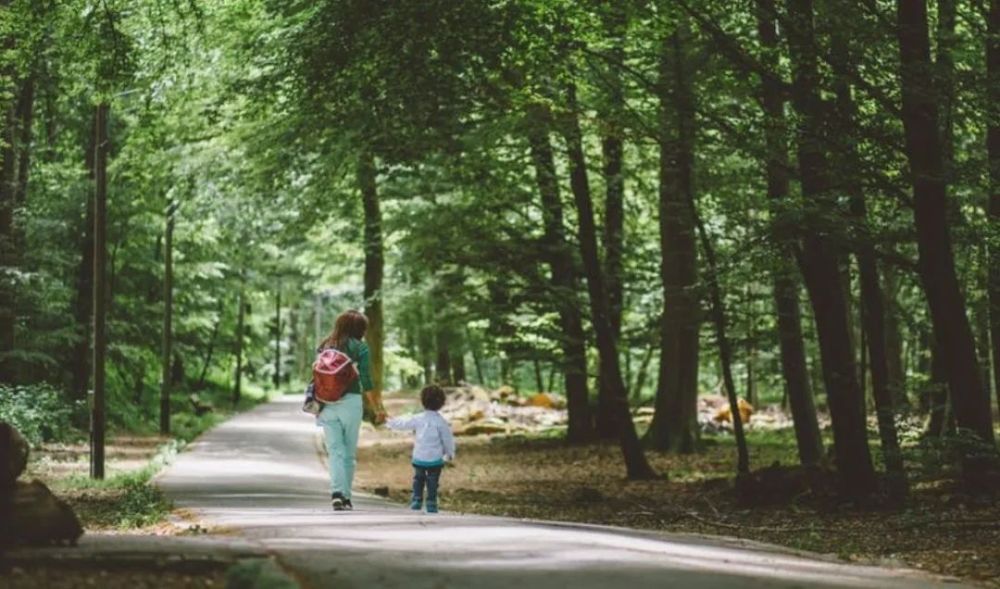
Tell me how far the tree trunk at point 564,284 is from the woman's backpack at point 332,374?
7840 mm

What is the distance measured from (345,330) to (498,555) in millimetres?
4258

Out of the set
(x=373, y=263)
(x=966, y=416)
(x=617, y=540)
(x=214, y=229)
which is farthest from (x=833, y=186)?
(x=214, y=229)

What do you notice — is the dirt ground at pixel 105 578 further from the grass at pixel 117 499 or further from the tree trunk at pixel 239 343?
the tree trunk at pixel 239 343

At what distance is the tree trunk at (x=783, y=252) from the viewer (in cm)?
1148

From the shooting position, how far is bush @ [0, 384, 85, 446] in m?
18.8

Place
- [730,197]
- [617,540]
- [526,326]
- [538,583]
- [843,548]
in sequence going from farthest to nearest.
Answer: [526,326] < [730,197] < [843,548] < [617,540] < [538,583]

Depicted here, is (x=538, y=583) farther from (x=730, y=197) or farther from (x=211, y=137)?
(x=211, y=137)

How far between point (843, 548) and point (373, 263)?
22.8 meters

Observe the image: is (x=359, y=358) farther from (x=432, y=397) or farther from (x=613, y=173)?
(x=613, y=173)

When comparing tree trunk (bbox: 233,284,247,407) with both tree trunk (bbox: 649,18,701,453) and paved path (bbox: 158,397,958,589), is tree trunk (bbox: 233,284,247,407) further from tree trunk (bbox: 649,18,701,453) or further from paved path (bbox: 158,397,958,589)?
paved path (bbox: 158,397,958,589)

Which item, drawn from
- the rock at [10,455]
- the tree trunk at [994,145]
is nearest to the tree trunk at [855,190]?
the tree trunk at [994,145]

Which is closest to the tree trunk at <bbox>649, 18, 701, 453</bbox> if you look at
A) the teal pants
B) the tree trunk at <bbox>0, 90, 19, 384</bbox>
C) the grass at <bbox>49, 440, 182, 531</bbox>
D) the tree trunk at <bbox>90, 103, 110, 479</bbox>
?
the teal pants

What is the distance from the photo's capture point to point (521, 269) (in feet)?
70.4

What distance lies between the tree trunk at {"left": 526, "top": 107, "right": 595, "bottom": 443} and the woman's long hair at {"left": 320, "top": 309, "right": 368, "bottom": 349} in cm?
756
